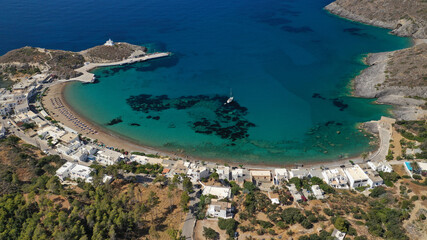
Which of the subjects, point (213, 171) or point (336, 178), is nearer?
point (336, 178)

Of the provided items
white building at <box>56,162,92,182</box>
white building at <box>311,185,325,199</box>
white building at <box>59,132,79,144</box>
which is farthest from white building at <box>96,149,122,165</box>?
white building at <box>311,185,325,199</box>

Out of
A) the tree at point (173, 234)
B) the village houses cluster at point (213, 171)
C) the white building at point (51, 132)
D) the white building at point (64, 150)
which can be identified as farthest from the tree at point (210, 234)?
the white building at point (51, 132)

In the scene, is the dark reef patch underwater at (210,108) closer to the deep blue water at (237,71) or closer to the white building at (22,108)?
the deep blue water at (237,71)

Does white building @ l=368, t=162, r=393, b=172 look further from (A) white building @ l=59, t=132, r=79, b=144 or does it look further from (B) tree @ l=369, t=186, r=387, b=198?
(A) white building @ l=59, t=132, r=79, b=144

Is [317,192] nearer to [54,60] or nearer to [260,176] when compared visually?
[260,176]

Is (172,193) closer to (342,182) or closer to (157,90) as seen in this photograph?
(342,182)

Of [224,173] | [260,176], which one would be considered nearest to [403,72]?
[260,176]
